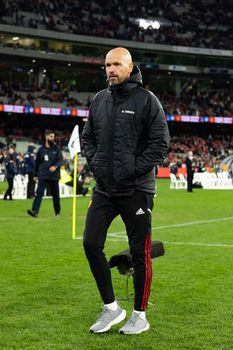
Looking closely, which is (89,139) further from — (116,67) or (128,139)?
(116,67)

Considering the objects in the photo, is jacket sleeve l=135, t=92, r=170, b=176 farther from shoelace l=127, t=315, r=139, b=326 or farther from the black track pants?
shoelace l=127, t=315, r=139, b=326

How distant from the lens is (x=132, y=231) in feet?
18.4

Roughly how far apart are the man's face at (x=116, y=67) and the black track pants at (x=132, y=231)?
0.93 meters

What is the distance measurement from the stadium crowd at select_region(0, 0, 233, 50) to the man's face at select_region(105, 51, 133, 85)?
175ft

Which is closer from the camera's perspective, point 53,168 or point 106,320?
point 106,320

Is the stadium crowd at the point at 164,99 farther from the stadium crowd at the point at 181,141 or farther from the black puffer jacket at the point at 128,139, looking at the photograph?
the black puffer jacket at the point at 128,139

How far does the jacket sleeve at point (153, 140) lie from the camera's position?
5.45 meters

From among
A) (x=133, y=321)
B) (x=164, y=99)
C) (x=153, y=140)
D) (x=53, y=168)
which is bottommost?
(x=133, y=321)

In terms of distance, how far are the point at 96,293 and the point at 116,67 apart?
8.92 ft

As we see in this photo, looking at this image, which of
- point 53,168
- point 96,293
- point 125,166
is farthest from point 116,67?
point 53,168

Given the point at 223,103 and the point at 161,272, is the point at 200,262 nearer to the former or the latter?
the point at 161,272

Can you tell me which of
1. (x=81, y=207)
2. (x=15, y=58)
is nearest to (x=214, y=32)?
(x=15, y=58)

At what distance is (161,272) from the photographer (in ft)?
28.5

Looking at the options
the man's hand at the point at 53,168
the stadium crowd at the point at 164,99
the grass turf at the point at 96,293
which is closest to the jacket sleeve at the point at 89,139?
the grass turf at the point at 96,293
